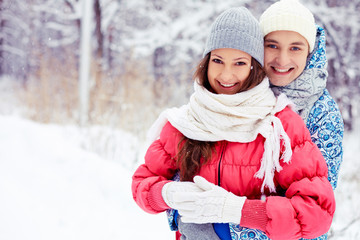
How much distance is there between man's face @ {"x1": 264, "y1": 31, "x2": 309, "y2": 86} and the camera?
166 cm

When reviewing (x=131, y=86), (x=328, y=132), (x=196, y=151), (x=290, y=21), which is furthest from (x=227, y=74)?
(x=131, y=86)

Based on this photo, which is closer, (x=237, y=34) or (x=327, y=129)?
(x=237, y=34)

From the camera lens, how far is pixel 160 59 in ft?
48.0

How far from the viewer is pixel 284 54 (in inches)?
64.7

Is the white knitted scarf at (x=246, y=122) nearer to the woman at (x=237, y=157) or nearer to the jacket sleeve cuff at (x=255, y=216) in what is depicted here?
the woman at (x=237, y=157)

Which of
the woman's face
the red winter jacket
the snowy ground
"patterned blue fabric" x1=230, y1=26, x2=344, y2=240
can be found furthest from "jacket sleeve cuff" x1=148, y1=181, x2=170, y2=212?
the snowy ground

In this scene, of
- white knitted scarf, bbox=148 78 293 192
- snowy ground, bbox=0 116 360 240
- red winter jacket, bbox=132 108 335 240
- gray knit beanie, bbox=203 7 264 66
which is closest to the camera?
red winter jacket, bbox=132 108 335 240

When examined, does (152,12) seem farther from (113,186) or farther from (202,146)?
(202,146)

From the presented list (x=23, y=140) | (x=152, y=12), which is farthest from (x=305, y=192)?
(x=152, y=12)

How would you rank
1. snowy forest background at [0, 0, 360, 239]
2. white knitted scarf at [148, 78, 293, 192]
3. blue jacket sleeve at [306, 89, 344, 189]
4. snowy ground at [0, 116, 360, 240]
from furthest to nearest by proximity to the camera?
snowy forest background at [0, 0, 360, 239] < snowy ground at [0, 116, 360, 240] < blue jacket sleeve at [306, 89, 344, 189] < white knitted scarf at [148, 78, 293, 192]

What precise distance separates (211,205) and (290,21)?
3.22 ft

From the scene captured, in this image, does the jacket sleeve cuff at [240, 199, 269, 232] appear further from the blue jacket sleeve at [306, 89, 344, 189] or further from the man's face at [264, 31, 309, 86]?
the man's face at [264, 31, 309, 86]

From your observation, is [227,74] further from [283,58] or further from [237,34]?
[283,58]

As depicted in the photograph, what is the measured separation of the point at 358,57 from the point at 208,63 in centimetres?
1210
